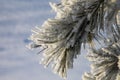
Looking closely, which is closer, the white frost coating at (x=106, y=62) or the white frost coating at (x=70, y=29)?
the white frost coating at (x=70, y=29)

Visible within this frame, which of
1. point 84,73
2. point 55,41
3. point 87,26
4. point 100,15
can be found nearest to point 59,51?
point 55,41

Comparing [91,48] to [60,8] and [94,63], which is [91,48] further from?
[60,8]

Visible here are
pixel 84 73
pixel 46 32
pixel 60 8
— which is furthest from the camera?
pixel 84 73

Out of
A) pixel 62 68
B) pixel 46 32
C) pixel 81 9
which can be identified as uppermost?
pixel 81 9

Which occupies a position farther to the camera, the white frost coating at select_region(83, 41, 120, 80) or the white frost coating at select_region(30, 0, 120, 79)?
the white frost coating at select_region(83, 41, 120, 80)

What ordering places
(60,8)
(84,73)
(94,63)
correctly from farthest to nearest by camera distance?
(84,73), (94,63), (60,8)

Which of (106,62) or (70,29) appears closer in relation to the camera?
(70,29)

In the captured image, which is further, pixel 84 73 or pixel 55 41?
pixel 84 73

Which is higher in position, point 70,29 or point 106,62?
point 70,29
